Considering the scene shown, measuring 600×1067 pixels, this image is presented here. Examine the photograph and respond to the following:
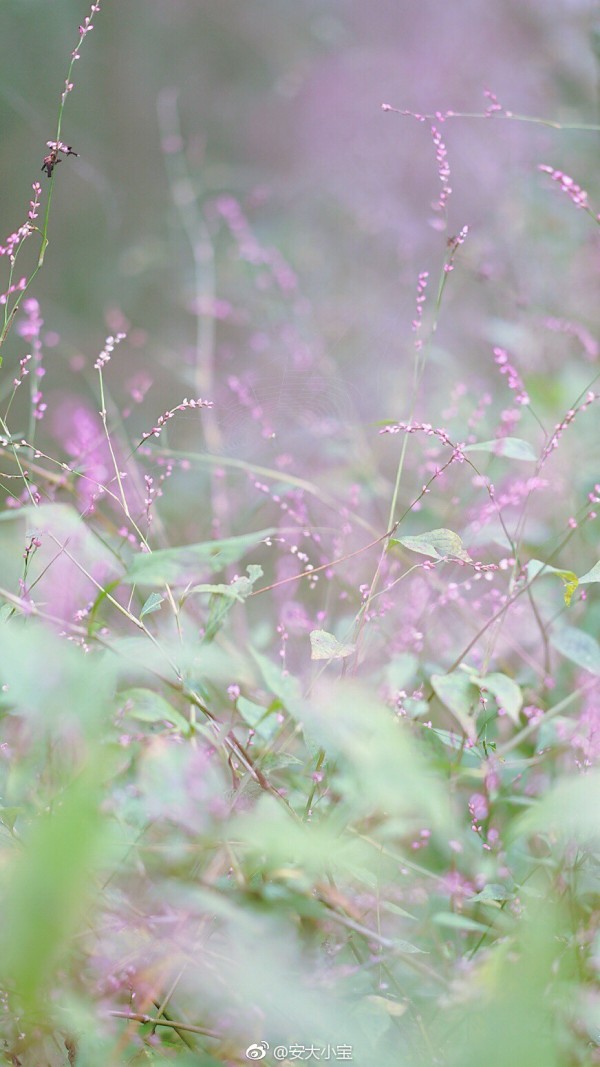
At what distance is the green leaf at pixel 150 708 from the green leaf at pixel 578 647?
185 millimetres

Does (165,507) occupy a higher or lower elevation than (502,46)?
lower

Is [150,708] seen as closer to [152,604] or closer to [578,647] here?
[152,604]

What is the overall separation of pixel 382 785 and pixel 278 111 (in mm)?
1077

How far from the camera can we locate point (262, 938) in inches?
10.7

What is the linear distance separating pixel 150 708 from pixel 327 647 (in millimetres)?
68

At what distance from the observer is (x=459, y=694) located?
0.99 feet

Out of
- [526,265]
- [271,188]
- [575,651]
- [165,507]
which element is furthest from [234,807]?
[271,188]

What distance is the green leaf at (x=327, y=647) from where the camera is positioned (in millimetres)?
318

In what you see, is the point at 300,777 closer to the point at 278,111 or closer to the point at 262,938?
the point at 262,938

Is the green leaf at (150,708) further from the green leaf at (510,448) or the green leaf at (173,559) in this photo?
the green leaf at (510,448)

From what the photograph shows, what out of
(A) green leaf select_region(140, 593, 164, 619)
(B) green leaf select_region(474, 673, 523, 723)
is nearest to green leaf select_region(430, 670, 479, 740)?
Result: (B) green leaf select_region(474, 673, 523, 723)

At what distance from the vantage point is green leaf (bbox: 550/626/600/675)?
39cm

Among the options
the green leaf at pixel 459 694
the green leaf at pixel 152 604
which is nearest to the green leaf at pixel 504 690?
the green leaf at pixel 459 694

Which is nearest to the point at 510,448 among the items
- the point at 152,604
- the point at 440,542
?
the point at 440,542
